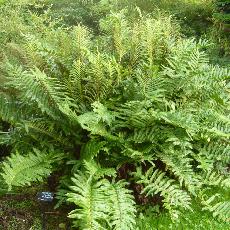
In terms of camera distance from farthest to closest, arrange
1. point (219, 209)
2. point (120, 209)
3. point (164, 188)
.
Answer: point (219, 209) < point (164, 188) < point (120, 209)

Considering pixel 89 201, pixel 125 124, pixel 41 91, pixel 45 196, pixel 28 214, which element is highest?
pixel 41 91

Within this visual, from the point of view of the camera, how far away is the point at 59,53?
14.8ft

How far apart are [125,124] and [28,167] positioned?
3.23 feet

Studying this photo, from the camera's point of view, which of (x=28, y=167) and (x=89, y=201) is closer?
(x=89, y=201)

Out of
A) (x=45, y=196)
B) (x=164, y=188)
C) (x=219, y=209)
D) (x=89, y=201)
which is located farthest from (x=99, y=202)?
(x=219, y=209)

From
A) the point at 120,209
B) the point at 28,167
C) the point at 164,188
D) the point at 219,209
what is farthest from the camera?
the point at 219,209

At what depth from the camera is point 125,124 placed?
4.32 metres

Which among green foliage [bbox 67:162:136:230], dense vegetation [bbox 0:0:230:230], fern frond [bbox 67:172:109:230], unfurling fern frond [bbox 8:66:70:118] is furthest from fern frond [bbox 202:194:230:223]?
unfurling fern frond [bbox 8:66:70:118]

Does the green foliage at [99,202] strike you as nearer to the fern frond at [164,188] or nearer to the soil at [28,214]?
the fern frond at [164,188]

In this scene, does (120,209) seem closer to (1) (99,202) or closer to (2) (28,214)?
(1) (99,202)

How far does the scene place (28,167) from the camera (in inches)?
158

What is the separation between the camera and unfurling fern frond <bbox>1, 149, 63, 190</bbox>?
3.74 meters

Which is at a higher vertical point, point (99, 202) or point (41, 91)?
point (41, 91)

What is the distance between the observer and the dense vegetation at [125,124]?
406 centimetres
